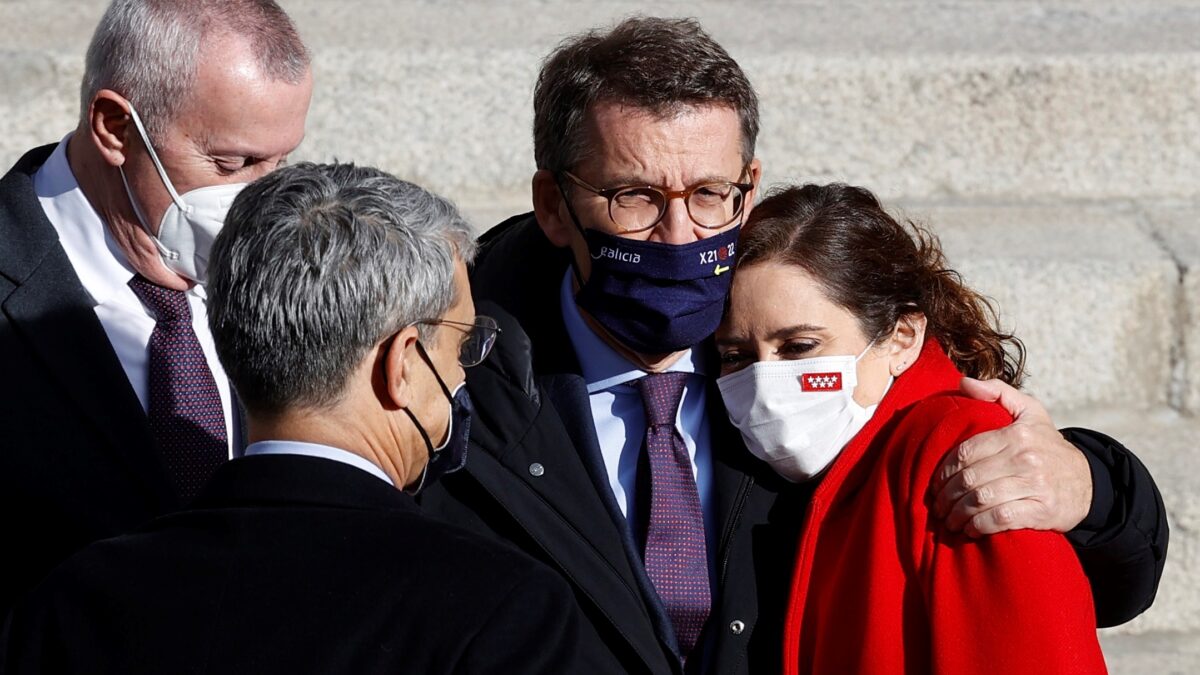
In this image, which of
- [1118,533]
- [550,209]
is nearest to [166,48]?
[550,209]

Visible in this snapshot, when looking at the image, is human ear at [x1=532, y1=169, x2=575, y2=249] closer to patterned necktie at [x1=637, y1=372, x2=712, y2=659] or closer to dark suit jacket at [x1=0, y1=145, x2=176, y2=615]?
patterned necktie at [x1=637, y1=372, x2=712, y2=659]

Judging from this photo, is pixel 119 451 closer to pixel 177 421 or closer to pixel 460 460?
pixel 177 421

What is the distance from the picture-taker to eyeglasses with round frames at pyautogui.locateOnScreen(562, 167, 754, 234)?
2490 millimetres

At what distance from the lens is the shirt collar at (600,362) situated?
8.68 feet

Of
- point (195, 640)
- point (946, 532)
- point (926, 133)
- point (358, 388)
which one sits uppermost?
point (358, 388)

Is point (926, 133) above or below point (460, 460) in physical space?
below

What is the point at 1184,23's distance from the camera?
5.29 m

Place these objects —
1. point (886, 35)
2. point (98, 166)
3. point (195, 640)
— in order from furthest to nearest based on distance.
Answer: point (886, 35)
point (98, 166)
point (195, 640)

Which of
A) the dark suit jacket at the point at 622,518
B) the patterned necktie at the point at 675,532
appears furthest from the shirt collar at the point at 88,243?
the patterned necktie at the point at 675,532

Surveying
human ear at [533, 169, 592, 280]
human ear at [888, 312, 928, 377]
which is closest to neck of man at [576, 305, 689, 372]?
human ear at [533, 169, 592, 280]

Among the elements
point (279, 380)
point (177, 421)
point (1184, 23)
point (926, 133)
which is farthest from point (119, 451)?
point (1184, 23)

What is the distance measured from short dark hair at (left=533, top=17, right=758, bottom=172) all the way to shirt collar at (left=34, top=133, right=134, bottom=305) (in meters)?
0.81

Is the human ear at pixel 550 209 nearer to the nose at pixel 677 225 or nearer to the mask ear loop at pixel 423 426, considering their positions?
the nose at pixel 677 225

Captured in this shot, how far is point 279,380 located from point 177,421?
837 millimetres
